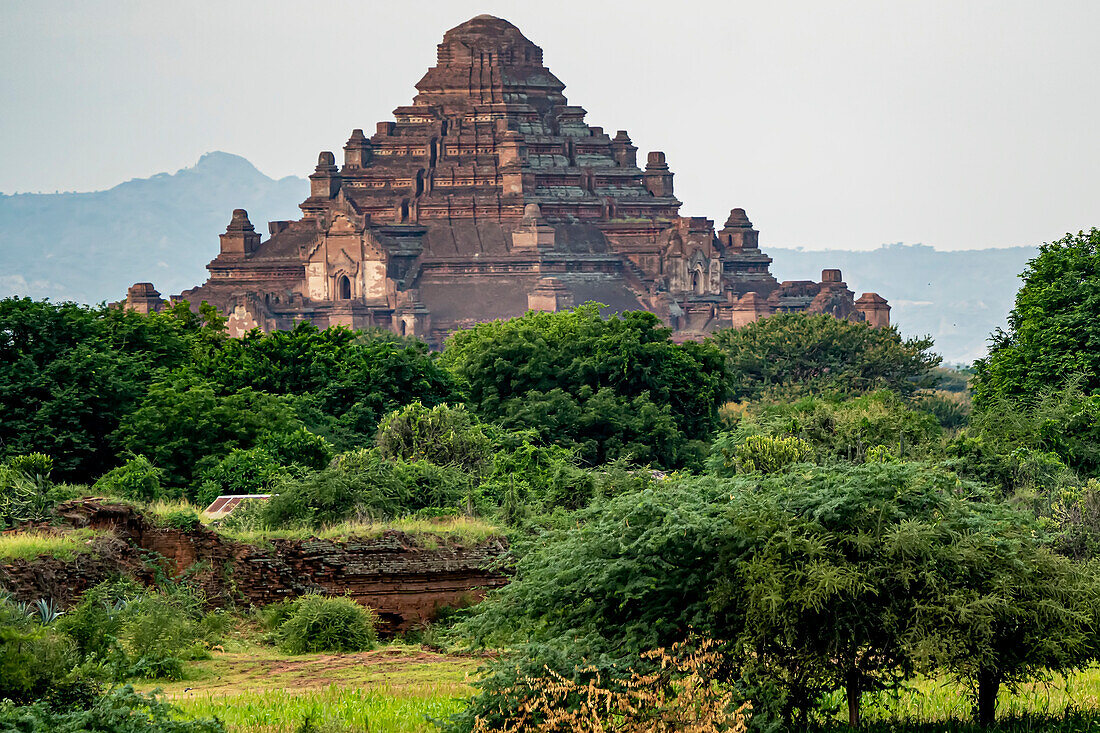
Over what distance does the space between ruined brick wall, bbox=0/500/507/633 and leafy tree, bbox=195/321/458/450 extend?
34.6 feet

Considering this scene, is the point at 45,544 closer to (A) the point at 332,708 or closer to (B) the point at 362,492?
(B) the point at 362,492

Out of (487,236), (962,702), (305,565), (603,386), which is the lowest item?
(962,702)

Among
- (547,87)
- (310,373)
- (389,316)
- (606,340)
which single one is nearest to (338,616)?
(310,373)

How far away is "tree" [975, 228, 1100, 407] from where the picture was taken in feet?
108

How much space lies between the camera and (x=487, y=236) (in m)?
→ 77.5

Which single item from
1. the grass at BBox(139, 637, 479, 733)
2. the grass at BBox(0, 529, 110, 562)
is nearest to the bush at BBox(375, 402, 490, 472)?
A: the grass at BBox(139, 637, 479, 733)

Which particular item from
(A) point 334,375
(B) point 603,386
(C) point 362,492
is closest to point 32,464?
(C) point 362,492

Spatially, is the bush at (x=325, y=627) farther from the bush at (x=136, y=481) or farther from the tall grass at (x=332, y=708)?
the bush at (x=136, y=481)

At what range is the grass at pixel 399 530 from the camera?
70.1 ft

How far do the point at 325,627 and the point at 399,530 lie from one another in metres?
1.94

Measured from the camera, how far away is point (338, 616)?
20.2 metres

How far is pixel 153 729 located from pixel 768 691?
14.1 feet

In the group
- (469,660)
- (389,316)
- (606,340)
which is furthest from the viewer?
(389,316)

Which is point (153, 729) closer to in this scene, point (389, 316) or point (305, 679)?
point (305, 679)
